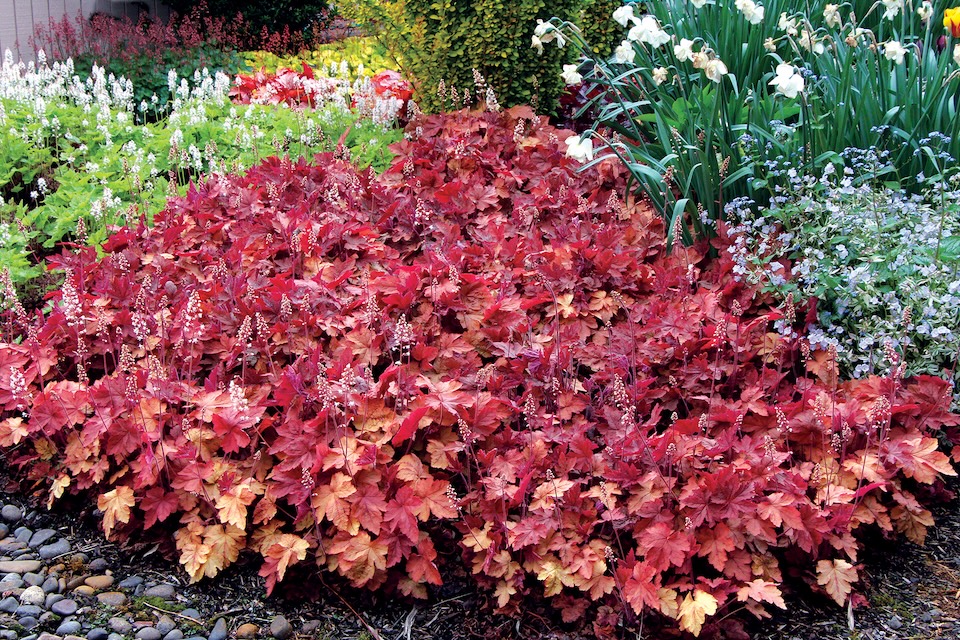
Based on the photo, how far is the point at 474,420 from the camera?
252cm

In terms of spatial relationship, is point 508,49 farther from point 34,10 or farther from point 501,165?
point 34,10

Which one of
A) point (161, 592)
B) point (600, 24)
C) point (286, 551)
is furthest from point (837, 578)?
point (600, 24)

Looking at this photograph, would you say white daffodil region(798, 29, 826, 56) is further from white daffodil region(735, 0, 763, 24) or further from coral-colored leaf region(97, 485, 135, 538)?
coral-colored leaf region(97, 485, 135, 538)

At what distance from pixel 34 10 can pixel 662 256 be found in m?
7.21

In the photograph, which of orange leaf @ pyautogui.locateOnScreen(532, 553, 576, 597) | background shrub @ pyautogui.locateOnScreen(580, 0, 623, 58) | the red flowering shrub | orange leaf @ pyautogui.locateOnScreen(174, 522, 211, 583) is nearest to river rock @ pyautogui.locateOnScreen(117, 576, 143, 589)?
orange leaf @ pyautogui.locateOnScreen(174, 522, 211, 583)

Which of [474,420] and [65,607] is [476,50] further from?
[65,607]

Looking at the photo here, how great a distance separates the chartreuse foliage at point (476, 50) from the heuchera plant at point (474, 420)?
5.70 feet

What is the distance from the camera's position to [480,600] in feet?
7.72

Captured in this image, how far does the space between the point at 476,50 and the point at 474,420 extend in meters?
2.91

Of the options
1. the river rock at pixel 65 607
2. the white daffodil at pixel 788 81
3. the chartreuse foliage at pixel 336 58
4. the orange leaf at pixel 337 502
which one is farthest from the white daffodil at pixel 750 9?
the chartreuse foliage at pixel 336 58

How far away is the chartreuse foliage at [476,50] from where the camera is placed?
4.77 meters

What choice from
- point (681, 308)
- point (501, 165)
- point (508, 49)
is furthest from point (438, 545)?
point (508, 49)

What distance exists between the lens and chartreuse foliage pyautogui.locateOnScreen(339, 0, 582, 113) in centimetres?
477

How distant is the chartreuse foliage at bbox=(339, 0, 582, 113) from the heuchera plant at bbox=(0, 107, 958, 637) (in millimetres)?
1737
